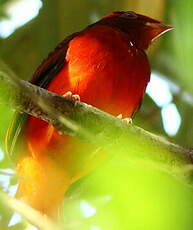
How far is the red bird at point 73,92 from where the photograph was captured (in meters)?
3.35

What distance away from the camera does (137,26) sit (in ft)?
13.7

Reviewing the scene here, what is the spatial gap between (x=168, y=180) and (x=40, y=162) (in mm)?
1404

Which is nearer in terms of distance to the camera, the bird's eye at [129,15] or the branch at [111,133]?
the branch at [111,133]

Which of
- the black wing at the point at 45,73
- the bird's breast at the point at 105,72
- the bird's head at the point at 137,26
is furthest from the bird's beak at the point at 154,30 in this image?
the black wing at the point at 45,73

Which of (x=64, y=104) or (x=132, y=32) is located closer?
(x=64, y=104)

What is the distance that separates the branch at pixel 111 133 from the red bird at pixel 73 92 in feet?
3.01

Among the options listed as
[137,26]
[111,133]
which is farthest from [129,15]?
[111,133]

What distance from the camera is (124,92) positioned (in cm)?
346

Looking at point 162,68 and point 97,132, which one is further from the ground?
point 97,132

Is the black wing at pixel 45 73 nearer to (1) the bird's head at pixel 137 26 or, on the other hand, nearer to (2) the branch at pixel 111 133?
(1) the bird's head at pixel 137 26

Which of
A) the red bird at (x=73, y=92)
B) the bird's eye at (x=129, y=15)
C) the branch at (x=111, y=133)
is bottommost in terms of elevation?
the red bird at (x=73, y=92)

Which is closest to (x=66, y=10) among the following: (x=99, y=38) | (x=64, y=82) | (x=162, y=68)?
(x=99, y=38)

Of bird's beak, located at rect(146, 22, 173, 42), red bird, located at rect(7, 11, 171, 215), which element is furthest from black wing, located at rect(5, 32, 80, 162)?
bird's beak, located at rect(146, 22, 173, 42)

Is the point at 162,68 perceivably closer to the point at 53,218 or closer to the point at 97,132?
the point at 53,218
